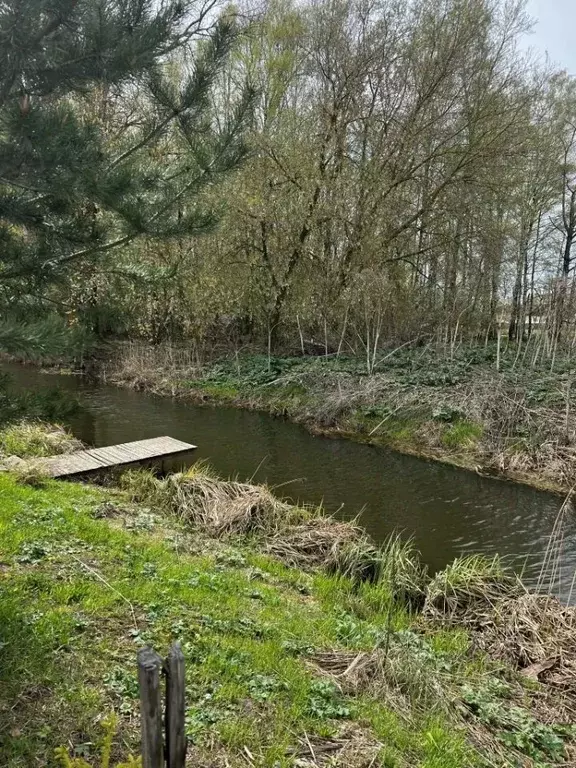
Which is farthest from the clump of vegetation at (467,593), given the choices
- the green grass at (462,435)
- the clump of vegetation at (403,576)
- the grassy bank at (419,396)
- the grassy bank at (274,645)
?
the green grass at (462,435)

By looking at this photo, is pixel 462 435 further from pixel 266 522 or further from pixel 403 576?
pixel 403 576

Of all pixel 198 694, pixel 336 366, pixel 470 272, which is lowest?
pixel 198 694

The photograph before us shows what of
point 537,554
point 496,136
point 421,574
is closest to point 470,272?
point 496,136

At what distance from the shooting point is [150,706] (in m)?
1.23

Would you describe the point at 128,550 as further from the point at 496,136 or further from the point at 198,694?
the point at 496,136

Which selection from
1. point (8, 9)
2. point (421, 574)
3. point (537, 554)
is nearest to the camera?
point (8, 9)

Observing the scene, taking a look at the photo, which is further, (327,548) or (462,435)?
(462,435)

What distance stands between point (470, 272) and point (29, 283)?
42.6 ft

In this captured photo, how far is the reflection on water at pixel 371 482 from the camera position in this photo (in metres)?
5.87

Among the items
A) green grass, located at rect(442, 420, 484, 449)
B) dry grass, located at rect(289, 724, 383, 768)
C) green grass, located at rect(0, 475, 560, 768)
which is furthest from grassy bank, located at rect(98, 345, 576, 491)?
dry grass, located at rect(289, 724, 383, 768)

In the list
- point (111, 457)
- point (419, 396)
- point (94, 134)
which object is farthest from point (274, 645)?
point (419, 396)

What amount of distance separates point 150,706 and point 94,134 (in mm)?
2044

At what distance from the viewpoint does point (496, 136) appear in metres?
12.1

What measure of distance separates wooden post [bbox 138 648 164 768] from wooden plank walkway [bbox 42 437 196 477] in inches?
214
